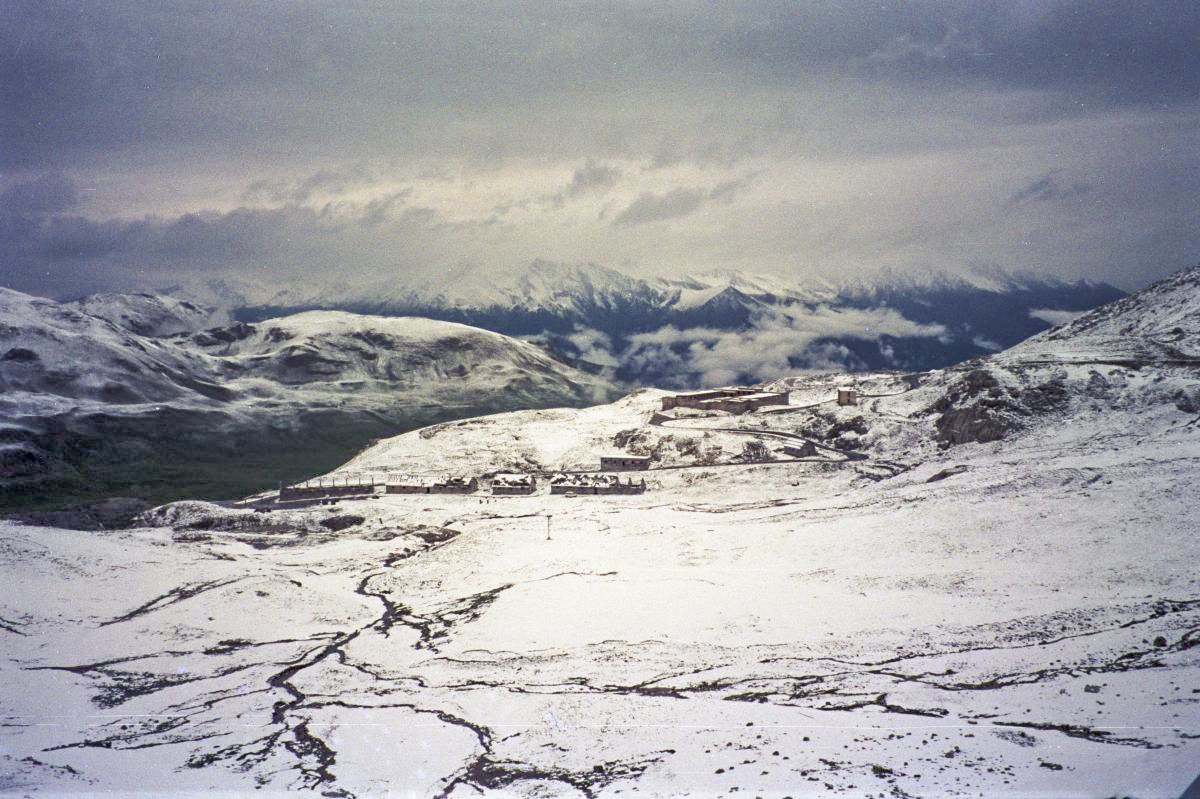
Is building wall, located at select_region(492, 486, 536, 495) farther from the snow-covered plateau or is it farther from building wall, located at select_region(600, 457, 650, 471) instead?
building wall, located at select_region(600, 457, 650, 471)

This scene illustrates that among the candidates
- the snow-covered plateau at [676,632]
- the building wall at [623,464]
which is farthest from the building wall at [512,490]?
the building wall at [623,464]

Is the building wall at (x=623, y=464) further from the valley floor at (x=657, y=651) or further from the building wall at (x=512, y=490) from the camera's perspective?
the valley floor at (x=657, y=651)

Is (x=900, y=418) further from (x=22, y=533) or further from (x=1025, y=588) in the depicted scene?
(x=22, y=533)

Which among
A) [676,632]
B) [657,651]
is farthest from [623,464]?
[657,651]

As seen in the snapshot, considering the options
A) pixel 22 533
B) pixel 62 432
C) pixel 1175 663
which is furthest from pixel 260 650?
pixel 62 432

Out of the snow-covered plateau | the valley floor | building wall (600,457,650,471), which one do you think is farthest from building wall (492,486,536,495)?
the valley floor

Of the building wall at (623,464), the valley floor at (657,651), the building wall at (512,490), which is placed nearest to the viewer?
the valley floor at (657,651)

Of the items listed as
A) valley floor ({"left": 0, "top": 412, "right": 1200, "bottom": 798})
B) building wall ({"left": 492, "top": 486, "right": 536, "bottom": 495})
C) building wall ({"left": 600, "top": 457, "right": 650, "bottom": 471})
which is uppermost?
building wall ({"left": 600, "top": 457, "right": 650, "bottom": 471})
